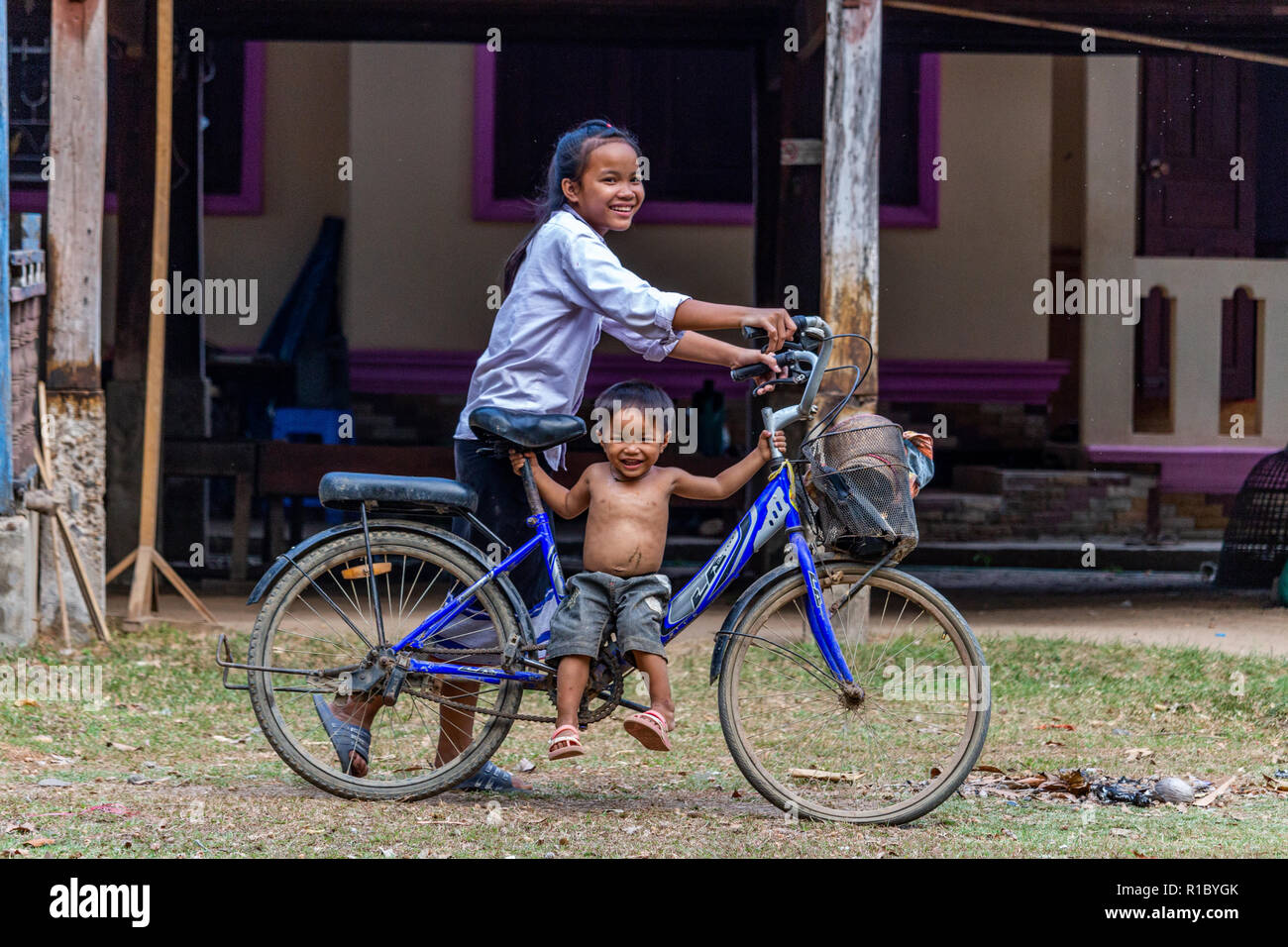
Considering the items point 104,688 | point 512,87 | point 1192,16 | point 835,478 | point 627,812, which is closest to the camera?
point 835,478

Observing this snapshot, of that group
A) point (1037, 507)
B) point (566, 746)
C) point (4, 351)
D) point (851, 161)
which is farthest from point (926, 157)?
point (566, 746)

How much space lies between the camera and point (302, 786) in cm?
459

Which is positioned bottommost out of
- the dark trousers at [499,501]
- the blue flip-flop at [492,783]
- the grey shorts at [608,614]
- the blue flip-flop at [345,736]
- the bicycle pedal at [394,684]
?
the blue flip-flop at [492,783]

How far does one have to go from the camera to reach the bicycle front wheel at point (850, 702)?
418cm

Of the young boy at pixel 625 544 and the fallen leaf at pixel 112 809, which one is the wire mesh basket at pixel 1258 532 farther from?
the fallen leaf at pixel 112 809

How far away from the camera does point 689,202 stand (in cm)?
1211

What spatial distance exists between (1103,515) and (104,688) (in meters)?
7.91

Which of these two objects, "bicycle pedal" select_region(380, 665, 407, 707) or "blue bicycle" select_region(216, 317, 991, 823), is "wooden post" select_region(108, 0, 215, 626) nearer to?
"blue bicycle" select_region(216, 317, 991, 823)

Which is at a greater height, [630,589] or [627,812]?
[630,589]

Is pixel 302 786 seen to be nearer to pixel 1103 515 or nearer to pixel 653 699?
pixel 653 699

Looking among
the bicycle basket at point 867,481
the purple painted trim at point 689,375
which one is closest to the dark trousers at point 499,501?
the bicycle basket at point 867,481

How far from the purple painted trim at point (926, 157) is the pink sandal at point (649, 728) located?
856cm

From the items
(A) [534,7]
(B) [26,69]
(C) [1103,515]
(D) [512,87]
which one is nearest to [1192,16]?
(A) [534,7]

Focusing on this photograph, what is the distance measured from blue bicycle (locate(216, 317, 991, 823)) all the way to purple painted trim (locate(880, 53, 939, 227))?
8160mm
